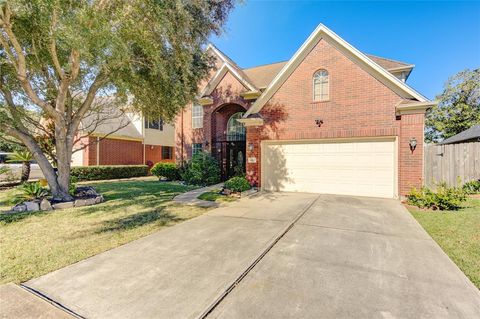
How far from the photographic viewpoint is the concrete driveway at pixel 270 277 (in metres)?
2.53

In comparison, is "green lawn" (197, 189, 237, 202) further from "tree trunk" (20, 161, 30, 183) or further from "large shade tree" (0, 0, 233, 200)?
"tree trunk" (20, 161, 30, 183)

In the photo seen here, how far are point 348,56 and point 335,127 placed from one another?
115 inches

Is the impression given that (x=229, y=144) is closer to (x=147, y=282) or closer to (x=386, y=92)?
(x=386, y=92)

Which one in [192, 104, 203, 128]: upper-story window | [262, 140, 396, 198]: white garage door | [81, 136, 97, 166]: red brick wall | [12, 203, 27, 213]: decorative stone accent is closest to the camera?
[12, 203, 27, 213]: decorative stone accent

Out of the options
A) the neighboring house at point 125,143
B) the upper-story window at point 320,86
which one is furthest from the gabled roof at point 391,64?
the neighboring house at point 125,143

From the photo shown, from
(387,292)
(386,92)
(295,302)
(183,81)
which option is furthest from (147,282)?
(386,92)

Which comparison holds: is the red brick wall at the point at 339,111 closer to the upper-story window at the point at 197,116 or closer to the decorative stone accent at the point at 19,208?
the upper-story window at the point at 197,116

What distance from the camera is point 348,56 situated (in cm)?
927

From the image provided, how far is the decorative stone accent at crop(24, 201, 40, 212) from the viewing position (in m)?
7.05

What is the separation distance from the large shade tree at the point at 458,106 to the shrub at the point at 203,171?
23774 mm

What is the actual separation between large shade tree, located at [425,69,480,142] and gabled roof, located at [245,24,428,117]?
19.9 metres

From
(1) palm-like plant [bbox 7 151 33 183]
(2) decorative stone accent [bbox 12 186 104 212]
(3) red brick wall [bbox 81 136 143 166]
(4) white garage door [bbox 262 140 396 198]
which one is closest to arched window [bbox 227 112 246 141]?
(4) white garage door [bbox 262 140 396 198]

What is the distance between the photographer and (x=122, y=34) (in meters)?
6.15

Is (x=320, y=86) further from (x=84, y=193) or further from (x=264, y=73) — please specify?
A: (x=84, y=193)
